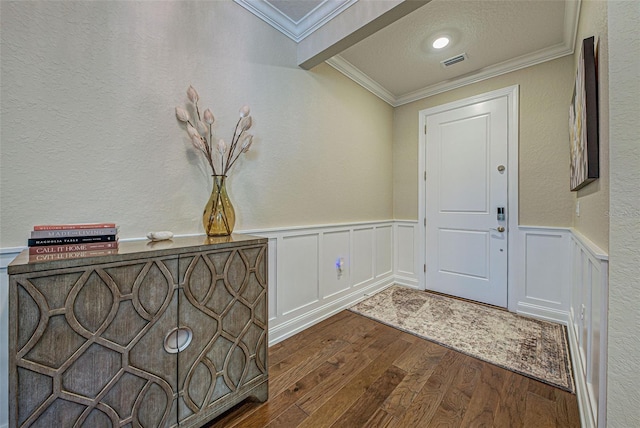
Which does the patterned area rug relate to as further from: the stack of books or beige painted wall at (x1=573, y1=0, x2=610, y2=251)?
the stack of books

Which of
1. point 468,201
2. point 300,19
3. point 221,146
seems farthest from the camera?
point 468,201

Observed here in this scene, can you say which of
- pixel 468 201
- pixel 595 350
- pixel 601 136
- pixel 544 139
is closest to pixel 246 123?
pixel 601 136

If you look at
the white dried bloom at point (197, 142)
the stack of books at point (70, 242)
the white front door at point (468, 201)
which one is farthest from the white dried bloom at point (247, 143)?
the white front door at point (468, 201)

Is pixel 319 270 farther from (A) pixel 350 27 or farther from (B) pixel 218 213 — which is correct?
(A) pixel 350 27

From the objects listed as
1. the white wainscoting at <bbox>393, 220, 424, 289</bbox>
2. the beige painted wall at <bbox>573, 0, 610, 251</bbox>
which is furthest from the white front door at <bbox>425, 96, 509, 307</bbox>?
the beige painted wall at <bbox>573, 0, 610, 251</bbox>

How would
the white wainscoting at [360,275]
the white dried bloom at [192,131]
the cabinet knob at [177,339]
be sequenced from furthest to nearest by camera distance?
the white wainscoting at [360,275]
the white dried bloom at [192,131]
the cabinet knob at [177,339]

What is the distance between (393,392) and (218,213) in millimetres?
1453

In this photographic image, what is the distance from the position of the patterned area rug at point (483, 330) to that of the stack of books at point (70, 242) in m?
2.11

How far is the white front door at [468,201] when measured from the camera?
2.64 m

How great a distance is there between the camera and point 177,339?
111 centimetres

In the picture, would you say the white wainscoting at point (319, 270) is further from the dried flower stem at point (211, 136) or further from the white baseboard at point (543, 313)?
the white baseboard at point (543, 313)

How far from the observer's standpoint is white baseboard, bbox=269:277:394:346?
2.00 meters

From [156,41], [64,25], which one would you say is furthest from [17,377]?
[156,41]

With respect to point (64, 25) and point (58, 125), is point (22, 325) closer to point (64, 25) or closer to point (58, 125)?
point (58, 125)
